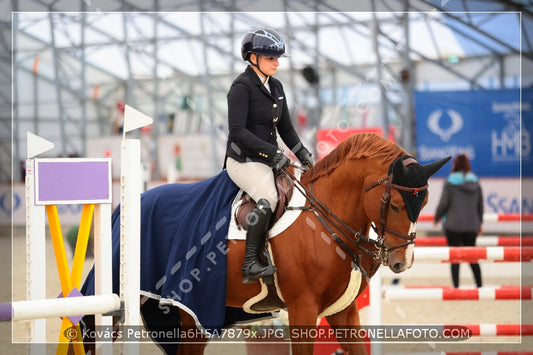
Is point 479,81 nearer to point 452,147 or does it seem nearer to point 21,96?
point 452,147

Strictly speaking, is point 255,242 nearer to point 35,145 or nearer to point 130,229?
point 130,229

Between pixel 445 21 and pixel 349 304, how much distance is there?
1228 centimetres

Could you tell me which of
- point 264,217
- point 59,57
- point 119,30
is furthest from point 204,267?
point 59,57

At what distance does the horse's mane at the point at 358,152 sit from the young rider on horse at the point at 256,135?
14 cm

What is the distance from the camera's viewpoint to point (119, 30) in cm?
1712

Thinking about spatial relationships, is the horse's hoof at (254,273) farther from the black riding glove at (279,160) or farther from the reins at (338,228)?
the black riding glove at (279,160)

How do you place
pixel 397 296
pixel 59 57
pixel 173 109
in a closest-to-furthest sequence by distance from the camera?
pixel 397 296
pixel 59 57
pixel 173 109

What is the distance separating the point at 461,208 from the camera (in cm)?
797

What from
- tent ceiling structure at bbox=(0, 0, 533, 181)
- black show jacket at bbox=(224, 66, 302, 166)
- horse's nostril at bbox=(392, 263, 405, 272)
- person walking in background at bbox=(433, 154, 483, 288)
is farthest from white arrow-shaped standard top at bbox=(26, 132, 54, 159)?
tent ceiling structure at bbox=(0, 0, 533, 181)

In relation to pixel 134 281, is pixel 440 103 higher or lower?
higher

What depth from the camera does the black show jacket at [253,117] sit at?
3436 mm

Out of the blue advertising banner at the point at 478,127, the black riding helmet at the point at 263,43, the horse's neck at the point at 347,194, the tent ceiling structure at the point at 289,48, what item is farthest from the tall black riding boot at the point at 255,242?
the blue advertising banner at the point at 478,127

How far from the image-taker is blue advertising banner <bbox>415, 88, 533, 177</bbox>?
14148mm

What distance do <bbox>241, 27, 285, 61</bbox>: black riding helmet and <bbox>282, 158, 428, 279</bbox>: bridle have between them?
63cm
